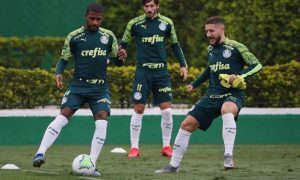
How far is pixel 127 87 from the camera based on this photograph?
20.1 meters

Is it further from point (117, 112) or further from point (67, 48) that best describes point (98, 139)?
point (117, 112)

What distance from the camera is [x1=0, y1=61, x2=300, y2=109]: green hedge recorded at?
1983 centimetres

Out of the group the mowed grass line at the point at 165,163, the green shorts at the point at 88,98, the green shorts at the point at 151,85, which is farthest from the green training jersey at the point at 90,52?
the green shorts at the point at 151,85

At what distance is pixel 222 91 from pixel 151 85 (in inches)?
118

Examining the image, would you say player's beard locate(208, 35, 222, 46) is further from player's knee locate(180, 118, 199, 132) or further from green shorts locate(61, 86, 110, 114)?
green shorts locate(61, 86, 110, 114)

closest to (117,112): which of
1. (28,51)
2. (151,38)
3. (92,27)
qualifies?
(28,51)

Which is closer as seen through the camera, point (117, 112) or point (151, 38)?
point (151, 38)

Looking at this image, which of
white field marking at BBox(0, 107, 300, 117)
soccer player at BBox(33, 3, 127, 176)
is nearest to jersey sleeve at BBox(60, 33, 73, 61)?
soccer player at BBox(33, 3, 127, 176)

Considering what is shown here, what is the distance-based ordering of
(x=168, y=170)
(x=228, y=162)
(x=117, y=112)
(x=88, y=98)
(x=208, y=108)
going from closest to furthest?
(x=168, y=170), (x=228, y=162), (x=208, y=108), (x=88, y=98), (x=117, y=112)

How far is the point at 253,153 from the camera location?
1666 centimetres

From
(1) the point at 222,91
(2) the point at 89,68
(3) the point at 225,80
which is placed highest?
(2) the point at 89,68

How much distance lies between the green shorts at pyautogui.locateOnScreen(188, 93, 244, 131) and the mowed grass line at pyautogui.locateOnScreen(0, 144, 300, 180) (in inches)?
24.7

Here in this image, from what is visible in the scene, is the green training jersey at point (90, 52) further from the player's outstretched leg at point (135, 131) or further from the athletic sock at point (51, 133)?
the player's outstretched leg at point (135, 131)

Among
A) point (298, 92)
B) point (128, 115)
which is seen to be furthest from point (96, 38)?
point (298, 92)
